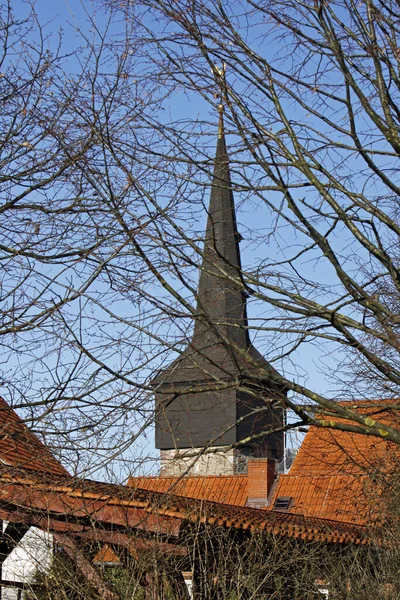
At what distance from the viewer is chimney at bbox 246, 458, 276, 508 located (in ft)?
74.5

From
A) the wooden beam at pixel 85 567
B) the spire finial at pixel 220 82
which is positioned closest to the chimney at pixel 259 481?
the wooden beam at pixel 85 567

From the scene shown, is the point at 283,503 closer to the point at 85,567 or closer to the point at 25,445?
the point at 85,567

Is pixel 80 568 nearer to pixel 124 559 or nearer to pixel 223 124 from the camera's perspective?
pixel 124 559

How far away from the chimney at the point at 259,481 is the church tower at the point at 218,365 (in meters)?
17.9

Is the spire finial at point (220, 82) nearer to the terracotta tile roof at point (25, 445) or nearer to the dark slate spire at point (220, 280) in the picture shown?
the dark slate spire at point (220, 280)

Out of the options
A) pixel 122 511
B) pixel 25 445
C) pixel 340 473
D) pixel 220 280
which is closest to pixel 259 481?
pixel 340 473

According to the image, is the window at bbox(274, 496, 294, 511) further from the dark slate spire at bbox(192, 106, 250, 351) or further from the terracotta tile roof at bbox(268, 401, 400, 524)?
the dark slate spire at bbox(192, 106, 250, 351)

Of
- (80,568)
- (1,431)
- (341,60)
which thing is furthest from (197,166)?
(80,568)

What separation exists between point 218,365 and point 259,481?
18919 mm

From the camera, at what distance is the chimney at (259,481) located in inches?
894

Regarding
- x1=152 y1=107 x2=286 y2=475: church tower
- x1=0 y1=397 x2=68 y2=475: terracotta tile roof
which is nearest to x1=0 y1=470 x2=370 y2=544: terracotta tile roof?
x1=0 y1=397 x2=68 y2=475: terracotta tile roof

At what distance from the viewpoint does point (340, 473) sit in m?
9.07

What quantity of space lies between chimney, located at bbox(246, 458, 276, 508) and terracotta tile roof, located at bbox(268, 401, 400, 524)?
0.81 feet

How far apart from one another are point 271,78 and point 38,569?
3.70 meters
